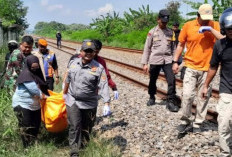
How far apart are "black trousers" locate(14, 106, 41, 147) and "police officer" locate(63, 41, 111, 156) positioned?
0.65 meters

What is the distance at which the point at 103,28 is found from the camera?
121 feet

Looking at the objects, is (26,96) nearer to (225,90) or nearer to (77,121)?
(77,121)

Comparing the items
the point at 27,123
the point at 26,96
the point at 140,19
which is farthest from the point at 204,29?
the point at 140,19

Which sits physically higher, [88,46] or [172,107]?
[88,46]

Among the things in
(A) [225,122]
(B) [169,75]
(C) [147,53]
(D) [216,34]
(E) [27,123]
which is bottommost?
(E) [27,123]

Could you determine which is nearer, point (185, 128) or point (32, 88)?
point (32, 88)

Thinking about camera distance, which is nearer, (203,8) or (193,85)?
(203,8)

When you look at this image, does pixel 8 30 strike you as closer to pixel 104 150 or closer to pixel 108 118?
pixel 108 118

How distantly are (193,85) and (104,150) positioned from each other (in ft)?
6.26

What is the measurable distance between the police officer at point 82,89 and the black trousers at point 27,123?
0.65 m

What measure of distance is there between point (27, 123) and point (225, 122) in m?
2.94

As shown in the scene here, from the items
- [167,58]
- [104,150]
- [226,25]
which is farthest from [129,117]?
[226,25]

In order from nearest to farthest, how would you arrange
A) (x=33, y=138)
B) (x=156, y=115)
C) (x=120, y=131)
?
(x=33, y=138) < (x=120, y=131) < (x=156, y=115)

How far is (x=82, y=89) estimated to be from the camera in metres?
4.32
